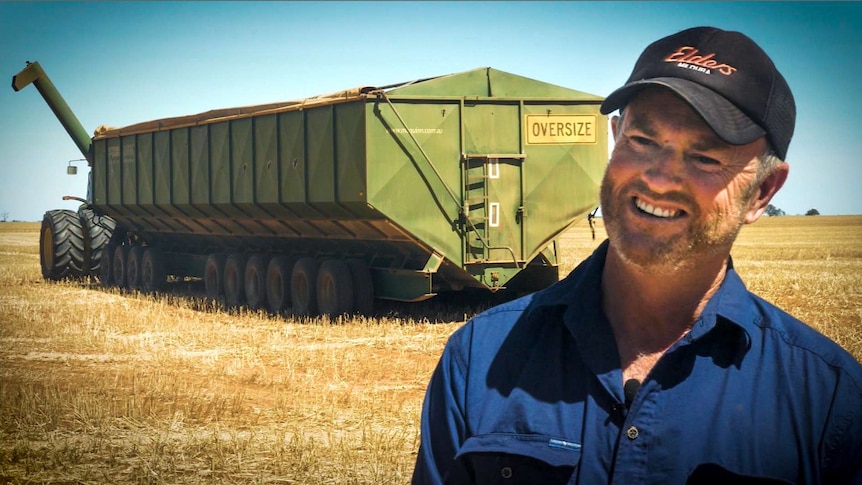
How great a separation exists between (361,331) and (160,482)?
8000 mm

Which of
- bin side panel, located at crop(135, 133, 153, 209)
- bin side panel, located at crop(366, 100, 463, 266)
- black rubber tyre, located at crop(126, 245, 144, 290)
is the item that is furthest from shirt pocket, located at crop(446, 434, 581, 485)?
black rubber tyre, located at crop(126, 245, 144, 290)

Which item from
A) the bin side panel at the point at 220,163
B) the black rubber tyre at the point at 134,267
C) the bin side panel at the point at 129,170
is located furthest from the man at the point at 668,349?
the bin side panel at the point at 129,170

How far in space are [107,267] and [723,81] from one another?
2423 centimetres

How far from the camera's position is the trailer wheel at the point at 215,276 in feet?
66.2

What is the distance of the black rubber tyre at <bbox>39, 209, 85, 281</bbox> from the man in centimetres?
2372

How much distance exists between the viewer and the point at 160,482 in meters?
6.91

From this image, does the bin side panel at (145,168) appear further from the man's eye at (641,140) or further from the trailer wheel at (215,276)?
the man's eye at (641,140)

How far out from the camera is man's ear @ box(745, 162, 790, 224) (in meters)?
2.68

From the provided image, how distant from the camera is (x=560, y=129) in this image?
646 inches

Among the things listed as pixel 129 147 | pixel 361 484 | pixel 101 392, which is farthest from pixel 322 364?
pixel 129 147

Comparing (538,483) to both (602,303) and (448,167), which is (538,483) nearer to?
(602,303)

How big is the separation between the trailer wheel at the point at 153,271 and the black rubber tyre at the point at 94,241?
2.66m

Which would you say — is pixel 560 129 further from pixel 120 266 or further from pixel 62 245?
pixel 62 245

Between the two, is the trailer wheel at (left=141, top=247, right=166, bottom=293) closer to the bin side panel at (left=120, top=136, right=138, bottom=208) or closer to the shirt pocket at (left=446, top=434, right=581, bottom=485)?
the bin side panel at (left=120, top=136, right=138, bottom=208)
